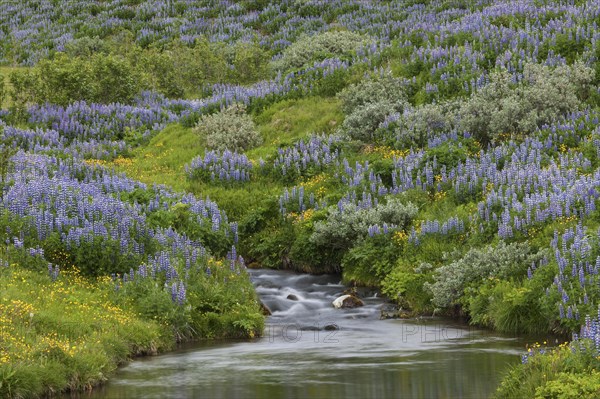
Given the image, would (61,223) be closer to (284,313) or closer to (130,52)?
(284,313)

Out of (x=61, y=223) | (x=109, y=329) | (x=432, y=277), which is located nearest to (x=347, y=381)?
(x=109, y=329)

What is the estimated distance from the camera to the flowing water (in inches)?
543

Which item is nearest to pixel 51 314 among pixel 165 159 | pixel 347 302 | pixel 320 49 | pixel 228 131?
pixel 347 302

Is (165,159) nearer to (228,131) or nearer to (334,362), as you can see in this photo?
(228,131)

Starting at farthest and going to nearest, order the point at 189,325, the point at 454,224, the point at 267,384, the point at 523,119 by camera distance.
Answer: the point at 523,119 → the point at 454,224 → the point at 189,325 → the point at 267,384

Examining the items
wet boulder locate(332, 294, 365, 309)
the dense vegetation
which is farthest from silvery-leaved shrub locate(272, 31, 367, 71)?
wet boulder locate(332, 294, 365, 309)

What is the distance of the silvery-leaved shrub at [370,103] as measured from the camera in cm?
2664

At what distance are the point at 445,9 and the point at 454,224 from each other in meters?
22.2

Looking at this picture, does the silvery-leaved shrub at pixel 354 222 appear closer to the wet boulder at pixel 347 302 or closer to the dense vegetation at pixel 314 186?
the dense vegetation at pixel 314 186

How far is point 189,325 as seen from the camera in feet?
57.3

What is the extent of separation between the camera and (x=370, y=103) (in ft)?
90.7

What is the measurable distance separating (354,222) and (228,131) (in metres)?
8.10

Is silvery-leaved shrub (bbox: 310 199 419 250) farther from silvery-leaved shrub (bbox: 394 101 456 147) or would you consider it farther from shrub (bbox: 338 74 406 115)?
shrub (bbox: 338 74 406 115)

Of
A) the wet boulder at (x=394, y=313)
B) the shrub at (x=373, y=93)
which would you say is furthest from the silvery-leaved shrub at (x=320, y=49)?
the wet boulder at (x=394, y=313)
